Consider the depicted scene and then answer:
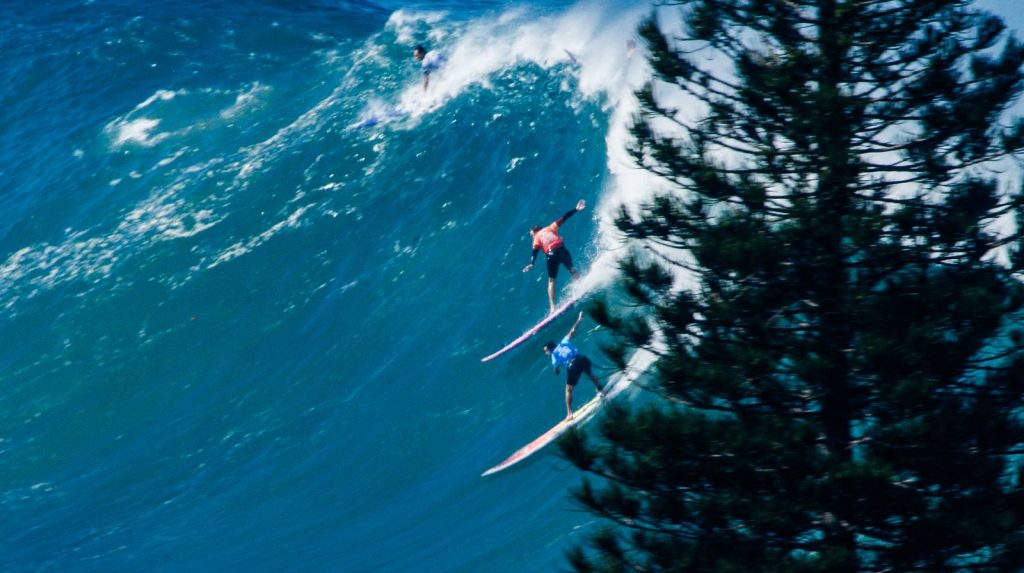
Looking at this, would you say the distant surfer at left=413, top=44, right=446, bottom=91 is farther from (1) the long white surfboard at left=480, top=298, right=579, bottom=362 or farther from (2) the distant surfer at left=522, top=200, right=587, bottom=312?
(1) the long white surfboard at left=480, top=298, right=579, bottom=362

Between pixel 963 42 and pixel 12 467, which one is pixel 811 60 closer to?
pixel 963 42

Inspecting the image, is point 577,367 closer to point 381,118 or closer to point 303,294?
point 303,294

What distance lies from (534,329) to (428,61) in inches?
347

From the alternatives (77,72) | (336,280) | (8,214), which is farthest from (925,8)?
(77,72)

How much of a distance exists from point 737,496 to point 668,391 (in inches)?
37.5

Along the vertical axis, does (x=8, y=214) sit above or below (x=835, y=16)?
above

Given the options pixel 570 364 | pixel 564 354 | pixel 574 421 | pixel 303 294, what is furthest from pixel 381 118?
pixel 574 421

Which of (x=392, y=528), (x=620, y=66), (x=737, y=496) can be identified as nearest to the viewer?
(x=737, y=496)

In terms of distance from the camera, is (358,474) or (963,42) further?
(358,474)

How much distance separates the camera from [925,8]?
324 inches

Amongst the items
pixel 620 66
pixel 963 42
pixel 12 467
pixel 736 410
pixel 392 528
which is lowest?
pixel 736 410

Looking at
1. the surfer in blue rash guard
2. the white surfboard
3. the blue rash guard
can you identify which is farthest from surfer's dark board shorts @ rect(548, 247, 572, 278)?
the white surfboard

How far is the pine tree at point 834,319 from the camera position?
7.68 meters

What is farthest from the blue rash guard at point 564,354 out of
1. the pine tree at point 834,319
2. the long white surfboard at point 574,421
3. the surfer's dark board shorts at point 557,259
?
the pine tree at point 834,319
